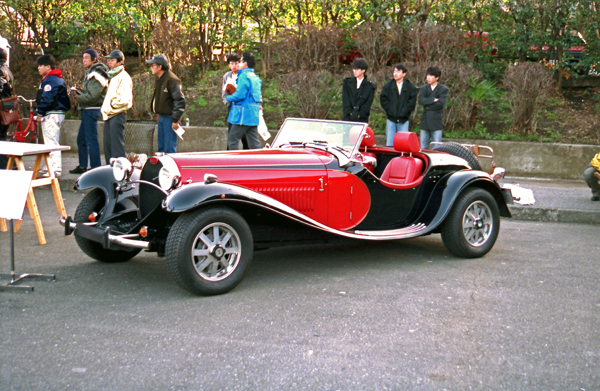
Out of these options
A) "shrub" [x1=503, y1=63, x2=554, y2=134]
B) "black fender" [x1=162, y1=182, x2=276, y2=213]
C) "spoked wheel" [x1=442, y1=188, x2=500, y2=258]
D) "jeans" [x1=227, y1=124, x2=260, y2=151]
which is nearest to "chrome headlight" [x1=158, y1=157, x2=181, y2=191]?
"black fender" [x1=162, y1=182, x2=276, y2=213]

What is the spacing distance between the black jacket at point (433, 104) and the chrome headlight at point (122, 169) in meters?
6.47

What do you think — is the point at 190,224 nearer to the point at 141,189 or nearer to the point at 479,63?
the point at 141,189

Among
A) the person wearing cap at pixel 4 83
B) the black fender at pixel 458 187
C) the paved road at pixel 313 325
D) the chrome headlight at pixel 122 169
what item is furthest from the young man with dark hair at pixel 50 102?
the black fender at pixel 458 187

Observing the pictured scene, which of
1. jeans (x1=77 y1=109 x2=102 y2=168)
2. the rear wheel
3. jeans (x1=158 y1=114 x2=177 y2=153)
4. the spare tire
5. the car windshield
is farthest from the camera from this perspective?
jeans (x1=158 y1=114 x2=177 y2=153)

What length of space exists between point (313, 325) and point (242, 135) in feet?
19.5

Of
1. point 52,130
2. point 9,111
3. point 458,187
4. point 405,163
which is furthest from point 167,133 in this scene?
point 458,187

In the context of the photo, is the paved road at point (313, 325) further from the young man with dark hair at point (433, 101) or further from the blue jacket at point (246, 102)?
the young man with dark hair at point (433, 101)

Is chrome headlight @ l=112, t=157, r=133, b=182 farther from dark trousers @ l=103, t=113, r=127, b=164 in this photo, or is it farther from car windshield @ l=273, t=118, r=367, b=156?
dark trousers @ l=103, t=113, r=127, b=164

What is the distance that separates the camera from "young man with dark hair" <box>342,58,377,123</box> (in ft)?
34.9

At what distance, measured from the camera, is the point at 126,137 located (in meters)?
12.4

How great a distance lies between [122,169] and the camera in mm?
5582

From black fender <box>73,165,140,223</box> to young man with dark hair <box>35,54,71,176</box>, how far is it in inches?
175

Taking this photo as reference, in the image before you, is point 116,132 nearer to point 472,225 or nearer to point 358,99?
point 358,99

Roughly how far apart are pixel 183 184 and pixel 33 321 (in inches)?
59.6
